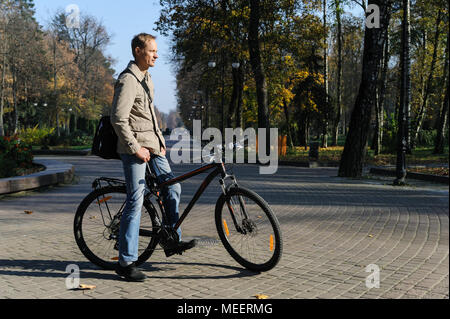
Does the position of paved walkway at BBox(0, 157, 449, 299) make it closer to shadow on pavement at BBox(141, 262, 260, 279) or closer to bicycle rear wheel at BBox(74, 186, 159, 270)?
shadow on pavement at BBox(141, 262, 260, 279)

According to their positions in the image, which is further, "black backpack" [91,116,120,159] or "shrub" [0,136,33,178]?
"shrub" [0,136,33,178]

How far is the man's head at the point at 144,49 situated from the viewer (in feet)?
13.8

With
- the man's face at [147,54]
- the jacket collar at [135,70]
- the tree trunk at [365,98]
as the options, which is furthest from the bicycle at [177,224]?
the tree trunk at [365,98]

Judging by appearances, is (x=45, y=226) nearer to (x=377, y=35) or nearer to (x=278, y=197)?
(x=278, y=197)

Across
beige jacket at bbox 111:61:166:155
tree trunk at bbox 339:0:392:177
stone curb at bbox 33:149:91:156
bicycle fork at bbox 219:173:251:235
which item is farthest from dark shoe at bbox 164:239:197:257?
stone curb at bbox 33:149:91:156

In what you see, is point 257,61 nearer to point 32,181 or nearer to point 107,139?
point 32,181

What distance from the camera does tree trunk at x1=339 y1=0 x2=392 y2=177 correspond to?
12666mm

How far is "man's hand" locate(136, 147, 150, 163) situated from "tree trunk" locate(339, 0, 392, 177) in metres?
10.0

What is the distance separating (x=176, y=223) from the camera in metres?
4.52

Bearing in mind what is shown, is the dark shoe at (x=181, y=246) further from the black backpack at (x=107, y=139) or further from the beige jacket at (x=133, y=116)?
the black backpack at (x=107, y=139)

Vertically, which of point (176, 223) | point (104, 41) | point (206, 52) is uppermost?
point (104, 41)

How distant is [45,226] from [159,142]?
3115mm

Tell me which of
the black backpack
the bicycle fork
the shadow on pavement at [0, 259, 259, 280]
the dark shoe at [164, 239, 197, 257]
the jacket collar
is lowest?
the shadow on pavement at [0, 259, 259, 280]

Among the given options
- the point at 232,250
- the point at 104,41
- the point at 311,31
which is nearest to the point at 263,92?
the point at 311,31
